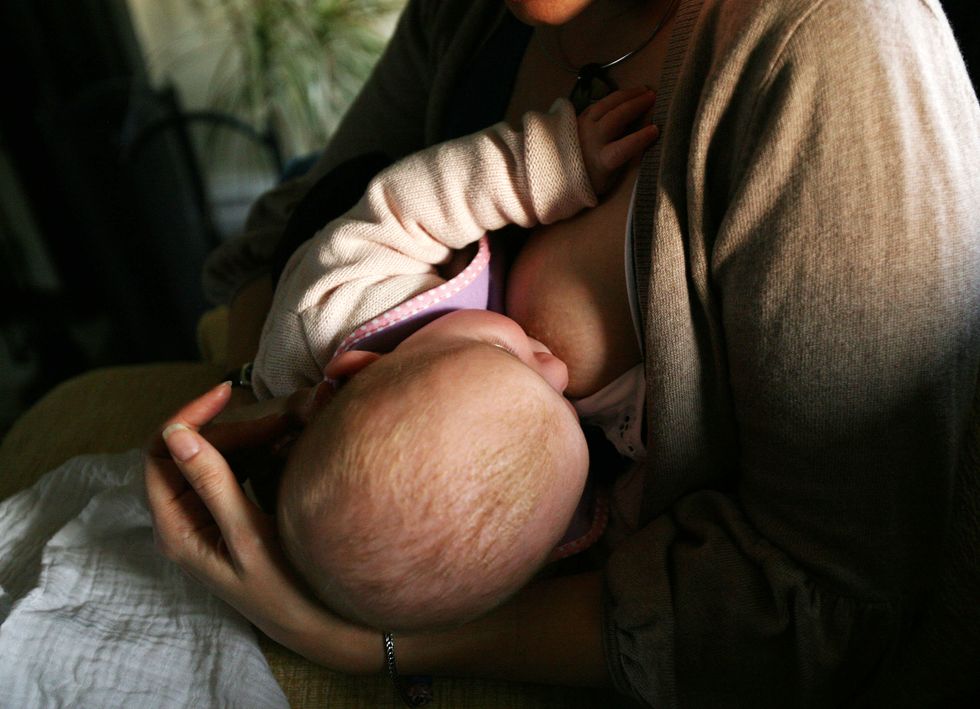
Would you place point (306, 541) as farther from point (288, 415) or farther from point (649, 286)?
point (649, 286)

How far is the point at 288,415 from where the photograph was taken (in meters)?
0.65

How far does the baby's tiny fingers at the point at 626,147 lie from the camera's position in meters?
0.57

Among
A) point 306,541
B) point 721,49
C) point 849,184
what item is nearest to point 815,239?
point 849,184

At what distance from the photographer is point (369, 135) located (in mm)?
1086

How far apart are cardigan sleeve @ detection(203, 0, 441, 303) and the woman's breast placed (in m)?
0.49

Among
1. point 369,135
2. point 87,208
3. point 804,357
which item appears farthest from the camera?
point 87,208

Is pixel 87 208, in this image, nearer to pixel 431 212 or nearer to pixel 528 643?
pixel 431 212

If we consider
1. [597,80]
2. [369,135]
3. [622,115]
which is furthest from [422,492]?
[369,135]

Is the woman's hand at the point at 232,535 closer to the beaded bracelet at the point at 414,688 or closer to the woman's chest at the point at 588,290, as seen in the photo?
the beaded bracelet at the point at 414,688

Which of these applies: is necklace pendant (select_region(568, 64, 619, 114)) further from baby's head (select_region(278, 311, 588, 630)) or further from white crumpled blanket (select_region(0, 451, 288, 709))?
white crumpled blanket (select_region(0, 451, 288, 709))

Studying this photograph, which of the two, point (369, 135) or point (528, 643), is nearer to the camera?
point (528, 643)

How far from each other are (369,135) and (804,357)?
0.80 meters

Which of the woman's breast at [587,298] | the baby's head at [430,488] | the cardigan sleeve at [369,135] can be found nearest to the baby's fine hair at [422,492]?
the baby's head at [430,488]

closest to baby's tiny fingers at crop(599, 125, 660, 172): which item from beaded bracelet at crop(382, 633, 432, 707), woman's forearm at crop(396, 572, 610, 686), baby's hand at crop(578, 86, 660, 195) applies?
baby's hand at crop(578, 86, 660, 195)
